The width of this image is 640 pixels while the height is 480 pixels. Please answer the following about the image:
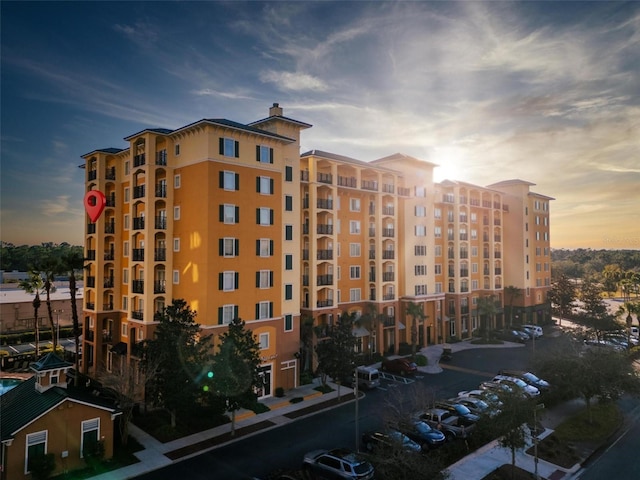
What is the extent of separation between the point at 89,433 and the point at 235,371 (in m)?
8.79

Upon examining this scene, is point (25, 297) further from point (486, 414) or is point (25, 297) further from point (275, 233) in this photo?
point (486, 414)

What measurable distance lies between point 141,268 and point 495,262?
187 feet

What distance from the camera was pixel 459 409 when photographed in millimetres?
30141

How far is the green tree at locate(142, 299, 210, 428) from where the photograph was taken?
88.0 ft

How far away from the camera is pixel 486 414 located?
2367 centimetres

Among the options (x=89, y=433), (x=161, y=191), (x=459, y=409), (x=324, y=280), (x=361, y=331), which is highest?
(x=161, y=191)

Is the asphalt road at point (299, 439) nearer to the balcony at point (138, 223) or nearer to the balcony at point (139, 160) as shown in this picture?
the balcony at point (138, 223)

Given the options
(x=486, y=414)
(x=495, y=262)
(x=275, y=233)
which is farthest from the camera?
(x=495, y=262)

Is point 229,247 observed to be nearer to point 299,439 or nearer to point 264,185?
point 264,185

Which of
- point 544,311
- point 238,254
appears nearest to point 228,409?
point 238,254

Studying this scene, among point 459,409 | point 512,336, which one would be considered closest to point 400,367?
point 459,409

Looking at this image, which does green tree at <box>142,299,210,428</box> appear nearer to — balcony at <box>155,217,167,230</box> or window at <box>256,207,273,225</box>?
balcony at <box>155,217,167,230</box>

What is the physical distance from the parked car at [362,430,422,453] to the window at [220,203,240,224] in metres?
19.3

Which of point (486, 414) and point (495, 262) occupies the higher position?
point (495, 262)
